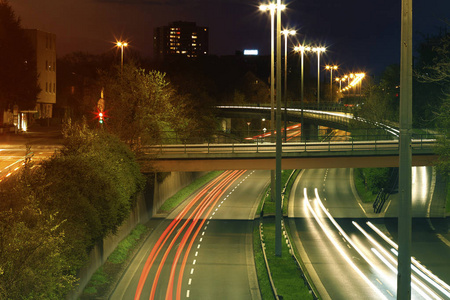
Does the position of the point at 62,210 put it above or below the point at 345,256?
above

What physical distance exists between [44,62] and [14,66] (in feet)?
67.5

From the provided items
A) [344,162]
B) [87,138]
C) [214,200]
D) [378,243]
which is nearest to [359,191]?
[214,200]

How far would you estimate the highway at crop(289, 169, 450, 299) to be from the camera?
24453 millimetres

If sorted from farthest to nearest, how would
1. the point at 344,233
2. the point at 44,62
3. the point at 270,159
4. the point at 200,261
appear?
the point at 44,62, the point at 270,159, the point at 344,233, the point at 200,261

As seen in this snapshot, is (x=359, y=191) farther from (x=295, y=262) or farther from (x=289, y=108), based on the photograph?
(x=289, y=108)

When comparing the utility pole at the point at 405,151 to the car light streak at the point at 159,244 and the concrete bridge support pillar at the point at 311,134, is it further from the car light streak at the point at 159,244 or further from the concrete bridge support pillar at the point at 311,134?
the concrete bridge support pillar at the point at 311,134

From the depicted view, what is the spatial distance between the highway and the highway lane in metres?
3.10

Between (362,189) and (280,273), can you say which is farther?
(362,189)

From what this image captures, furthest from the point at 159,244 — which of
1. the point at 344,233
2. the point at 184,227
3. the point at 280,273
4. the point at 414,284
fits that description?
the point at 414,284

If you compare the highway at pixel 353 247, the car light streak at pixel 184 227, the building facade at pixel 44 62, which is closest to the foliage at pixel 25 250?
the car light streak at pixel 184 227

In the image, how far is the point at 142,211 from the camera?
38.8 m

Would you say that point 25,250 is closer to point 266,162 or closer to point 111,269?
point 111,269

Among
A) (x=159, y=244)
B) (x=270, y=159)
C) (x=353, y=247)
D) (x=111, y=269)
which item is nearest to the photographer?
(x=111, y=269)

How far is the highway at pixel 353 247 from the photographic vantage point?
2445 centimetres
